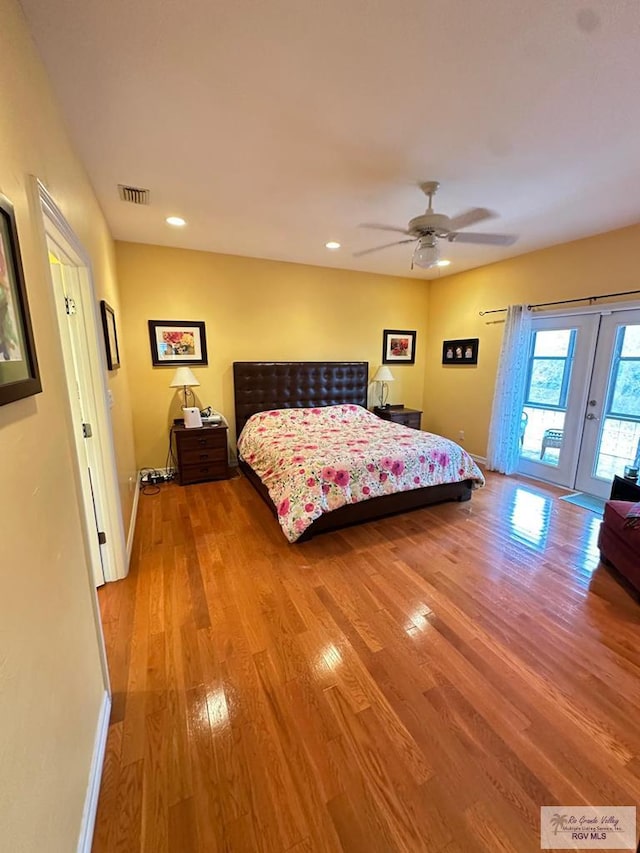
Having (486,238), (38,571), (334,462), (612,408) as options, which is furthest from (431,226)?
(38,571)

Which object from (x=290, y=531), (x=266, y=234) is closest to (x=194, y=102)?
(x=266, y=234)

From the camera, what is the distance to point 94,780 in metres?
1.19

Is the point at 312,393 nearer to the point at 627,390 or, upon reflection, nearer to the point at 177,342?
the point at 177,342

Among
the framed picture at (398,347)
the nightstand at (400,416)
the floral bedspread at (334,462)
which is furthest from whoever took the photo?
the framed picture at (398,347)

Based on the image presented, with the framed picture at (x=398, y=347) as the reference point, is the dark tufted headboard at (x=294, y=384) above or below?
below

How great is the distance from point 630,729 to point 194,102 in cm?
341

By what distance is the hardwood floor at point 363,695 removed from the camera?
1.16 meters

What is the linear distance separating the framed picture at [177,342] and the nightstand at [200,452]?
2.62 feet

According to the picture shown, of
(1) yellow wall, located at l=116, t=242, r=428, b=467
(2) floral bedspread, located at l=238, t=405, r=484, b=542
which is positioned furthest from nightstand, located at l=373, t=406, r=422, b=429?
(2) floral bedspread, located at l=238, t=405, r=484, b=542

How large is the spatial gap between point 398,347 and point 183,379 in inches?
128

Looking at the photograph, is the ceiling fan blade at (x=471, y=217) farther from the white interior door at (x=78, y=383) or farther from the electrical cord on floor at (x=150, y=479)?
the electrical cord on floor at (x=150, y=479)

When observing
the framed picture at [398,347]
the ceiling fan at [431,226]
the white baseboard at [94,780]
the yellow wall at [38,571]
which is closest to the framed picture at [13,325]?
the yellow wall at [38,571]

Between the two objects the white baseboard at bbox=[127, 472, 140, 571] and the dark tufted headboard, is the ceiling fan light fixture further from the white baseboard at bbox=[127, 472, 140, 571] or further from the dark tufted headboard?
the white baseboard at bbox=[127, 472, 140, 571]

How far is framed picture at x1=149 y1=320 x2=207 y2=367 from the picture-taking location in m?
3.97
